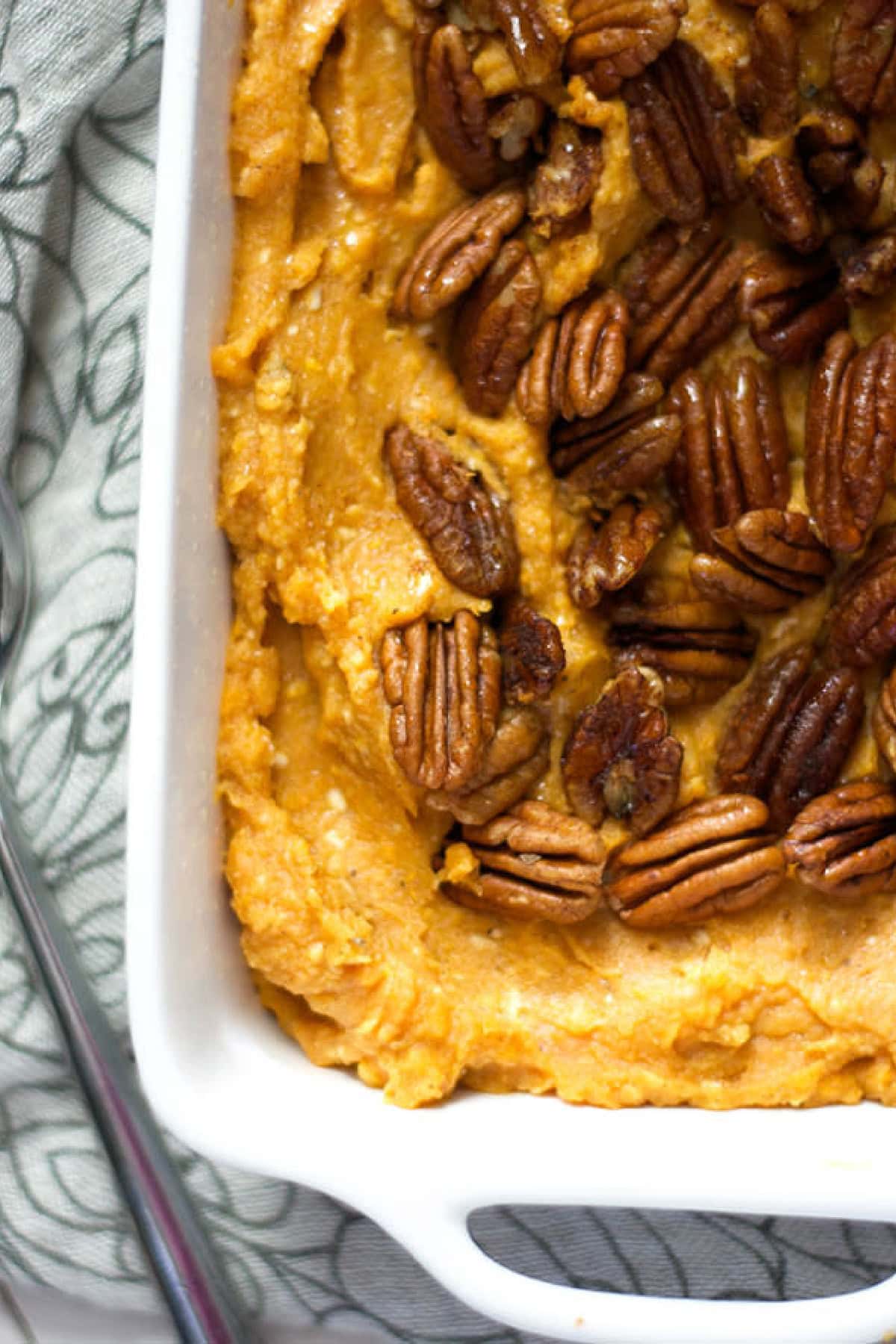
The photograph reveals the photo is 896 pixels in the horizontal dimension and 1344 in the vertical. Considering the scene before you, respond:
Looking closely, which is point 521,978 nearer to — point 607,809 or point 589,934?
point 589,934

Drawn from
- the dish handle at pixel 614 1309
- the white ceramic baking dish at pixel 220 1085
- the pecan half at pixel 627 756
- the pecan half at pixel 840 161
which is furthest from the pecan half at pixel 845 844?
the pecan half at pixel 840 161

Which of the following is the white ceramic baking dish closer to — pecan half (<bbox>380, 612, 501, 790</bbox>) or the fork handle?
pecan half (<bbox>380, 612, 501, 790</bbox>)

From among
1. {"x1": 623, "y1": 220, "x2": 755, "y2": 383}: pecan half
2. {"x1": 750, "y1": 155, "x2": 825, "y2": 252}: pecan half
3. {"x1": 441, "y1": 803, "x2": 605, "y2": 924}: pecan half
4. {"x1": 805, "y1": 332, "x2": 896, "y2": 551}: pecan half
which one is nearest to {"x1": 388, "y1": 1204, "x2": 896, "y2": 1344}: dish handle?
{"x1": 441, "y1": 803, "x2": 605, "y2": 924}: pecan half

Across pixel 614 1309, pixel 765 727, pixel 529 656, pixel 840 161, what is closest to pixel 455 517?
pixel 529 656

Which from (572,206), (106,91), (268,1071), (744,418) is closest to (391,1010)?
(268,1071)

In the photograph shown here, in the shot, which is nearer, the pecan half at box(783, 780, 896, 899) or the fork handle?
the pecan half at box(783, 780, 896, 899)
